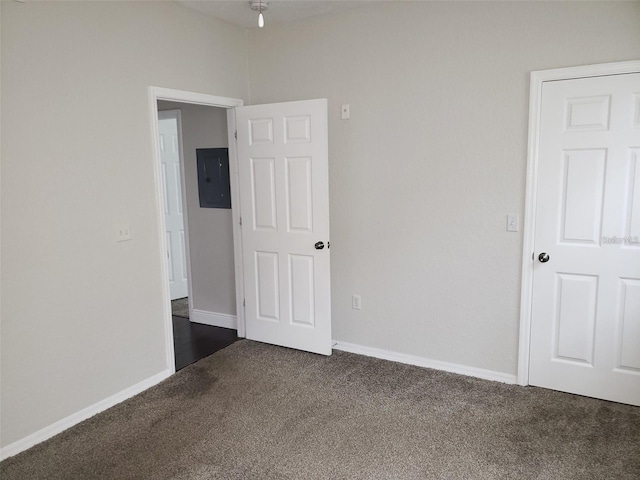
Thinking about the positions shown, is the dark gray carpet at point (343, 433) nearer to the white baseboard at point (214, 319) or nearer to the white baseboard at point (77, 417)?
the white baseboard at point (77, 417)

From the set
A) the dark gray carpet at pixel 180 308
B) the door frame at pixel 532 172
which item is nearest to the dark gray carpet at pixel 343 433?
the door frame at pixel 532 172

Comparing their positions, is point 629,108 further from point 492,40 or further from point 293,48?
point 293,48

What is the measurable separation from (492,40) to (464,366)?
2.26 m

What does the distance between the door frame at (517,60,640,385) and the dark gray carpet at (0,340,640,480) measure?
1.13 feet

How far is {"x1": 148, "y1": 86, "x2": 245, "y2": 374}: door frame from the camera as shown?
10.8ft

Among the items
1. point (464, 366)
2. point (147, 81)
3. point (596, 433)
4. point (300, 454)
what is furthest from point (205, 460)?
point (147, 81)

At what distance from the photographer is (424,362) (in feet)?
12.0

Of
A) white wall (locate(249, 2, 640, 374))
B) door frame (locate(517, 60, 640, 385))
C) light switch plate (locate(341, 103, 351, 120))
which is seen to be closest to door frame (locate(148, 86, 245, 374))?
white wall (locate(249, 2, 640, 374))

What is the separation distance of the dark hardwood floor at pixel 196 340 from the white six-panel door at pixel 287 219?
41cm

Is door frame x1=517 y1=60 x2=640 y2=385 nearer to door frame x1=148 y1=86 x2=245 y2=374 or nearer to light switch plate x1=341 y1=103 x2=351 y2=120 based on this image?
light switch plate x1=341 y1=103 x2=351 y2=120

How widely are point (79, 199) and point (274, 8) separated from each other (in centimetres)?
197

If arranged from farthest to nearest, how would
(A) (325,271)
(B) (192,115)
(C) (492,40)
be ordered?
(B) (192,115)
(A) (325,271)
(C) (492,40)

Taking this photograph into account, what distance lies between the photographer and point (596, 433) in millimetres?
2676

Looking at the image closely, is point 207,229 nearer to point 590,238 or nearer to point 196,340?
point 196,340
